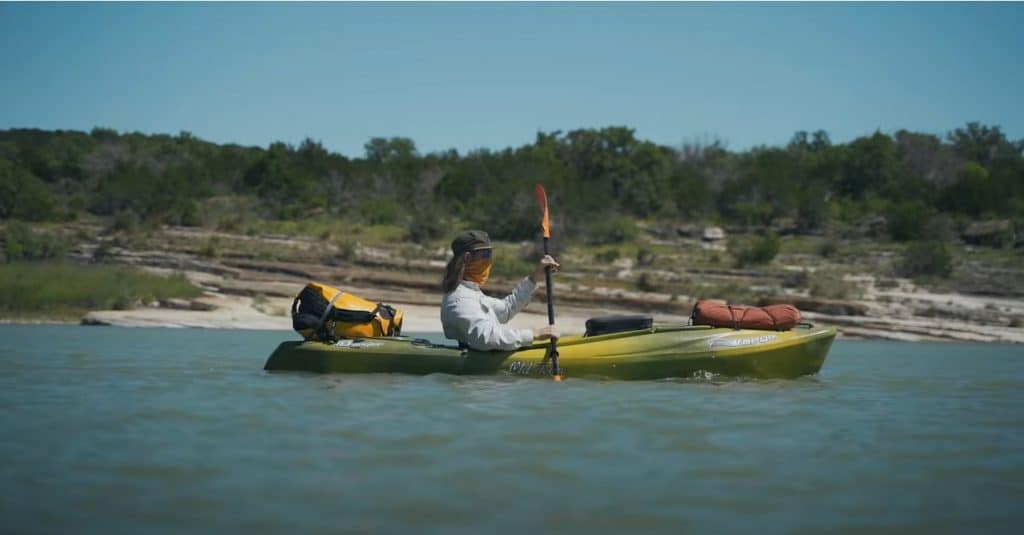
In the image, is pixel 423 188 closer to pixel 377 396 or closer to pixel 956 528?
pixel 377 396

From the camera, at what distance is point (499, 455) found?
4.99 m

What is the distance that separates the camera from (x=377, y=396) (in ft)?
22.7

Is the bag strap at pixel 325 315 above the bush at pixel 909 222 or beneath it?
beneath

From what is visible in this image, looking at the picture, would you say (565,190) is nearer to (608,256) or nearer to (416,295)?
(608,256)

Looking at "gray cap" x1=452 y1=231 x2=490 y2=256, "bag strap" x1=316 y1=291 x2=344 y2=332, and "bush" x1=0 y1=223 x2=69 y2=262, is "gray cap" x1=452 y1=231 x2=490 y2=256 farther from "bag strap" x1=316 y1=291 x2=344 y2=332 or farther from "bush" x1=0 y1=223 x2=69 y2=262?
"bush" x1=0 y1=223 x2=69 y2=262

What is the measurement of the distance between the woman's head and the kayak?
55 centimetres

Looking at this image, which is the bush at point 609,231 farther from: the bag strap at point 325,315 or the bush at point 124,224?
the bag strap at point 325,315

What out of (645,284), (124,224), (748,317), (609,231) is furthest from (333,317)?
(609,231)

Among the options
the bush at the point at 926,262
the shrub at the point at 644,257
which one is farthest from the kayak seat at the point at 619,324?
the shrub at the point at 644,257

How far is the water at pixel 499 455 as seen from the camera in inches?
156

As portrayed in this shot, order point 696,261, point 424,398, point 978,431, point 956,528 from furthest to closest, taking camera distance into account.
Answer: point 696,261 < point 424,398 < point 978,431 < point 956,528

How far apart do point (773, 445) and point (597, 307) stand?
13.4 m

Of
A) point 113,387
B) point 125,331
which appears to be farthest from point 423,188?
point 113,387

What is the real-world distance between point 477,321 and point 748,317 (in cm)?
211
